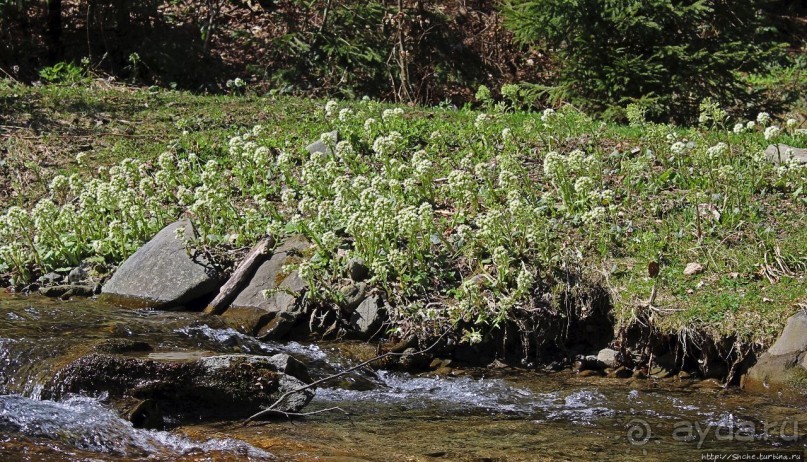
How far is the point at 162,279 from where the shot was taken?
7320 millimetres

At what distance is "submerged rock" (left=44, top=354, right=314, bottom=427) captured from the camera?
4957 mm

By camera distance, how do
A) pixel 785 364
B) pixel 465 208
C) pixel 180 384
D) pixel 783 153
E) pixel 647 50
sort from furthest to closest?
pixel 647 50
pixel 783 153
pixel 465 208
pixel 785 364
pixel 180 384

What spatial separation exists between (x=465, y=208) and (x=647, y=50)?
474cm

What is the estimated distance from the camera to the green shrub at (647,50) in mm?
11023

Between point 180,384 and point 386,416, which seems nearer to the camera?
point 180,384

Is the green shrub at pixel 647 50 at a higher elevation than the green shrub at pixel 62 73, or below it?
higher

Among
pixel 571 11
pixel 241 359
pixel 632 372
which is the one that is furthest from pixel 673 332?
pixel 571 11

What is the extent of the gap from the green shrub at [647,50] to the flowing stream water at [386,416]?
19.0 feet

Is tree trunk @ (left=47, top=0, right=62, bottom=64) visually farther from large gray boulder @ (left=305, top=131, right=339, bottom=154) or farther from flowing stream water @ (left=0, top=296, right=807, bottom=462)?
flowing stream water @ (left=0, top=296, right=807, bottom=462)

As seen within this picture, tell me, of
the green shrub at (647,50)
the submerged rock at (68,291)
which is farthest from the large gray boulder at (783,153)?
the submerged rock at (68,291)

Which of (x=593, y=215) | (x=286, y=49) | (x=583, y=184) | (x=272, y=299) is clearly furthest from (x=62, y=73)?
(x=593, y=215)

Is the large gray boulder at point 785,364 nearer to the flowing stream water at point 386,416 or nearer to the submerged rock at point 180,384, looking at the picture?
the flowing stream water at point 386,416

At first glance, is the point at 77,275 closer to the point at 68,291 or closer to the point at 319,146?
the point at 68,291

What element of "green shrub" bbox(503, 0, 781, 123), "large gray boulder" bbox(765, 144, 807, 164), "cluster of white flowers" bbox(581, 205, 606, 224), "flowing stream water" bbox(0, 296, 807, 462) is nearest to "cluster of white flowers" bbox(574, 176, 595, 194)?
"cluster of white flowers" bbox(581, 205, 606, 224)
